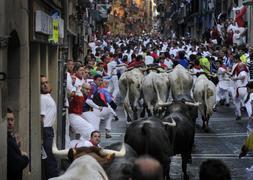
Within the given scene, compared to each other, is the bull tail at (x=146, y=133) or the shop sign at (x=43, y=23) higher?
the shop sign at (x=43, y=23)

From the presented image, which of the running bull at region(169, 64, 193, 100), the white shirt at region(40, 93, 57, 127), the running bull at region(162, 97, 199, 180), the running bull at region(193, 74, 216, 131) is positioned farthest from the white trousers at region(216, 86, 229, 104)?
the white shirt at region(40, 93, 57, 127)

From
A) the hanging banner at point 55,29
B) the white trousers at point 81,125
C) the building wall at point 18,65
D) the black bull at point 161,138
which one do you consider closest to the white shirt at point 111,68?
the hanging banner at point 55,29

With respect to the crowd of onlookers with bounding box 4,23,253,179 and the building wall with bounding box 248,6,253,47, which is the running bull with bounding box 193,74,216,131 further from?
the building wall with bounding box 248,6,253,47

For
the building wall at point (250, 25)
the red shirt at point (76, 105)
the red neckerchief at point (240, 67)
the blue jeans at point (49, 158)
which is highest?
the building wall at point (250, 25)

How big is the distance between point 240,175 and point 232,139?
15.2ft

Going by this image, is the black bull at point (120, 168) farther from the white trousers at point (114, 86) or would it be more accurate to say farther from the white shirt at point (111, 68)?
the white shirt at point (111, 68)

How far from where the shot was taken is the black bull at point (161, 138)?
10.9m

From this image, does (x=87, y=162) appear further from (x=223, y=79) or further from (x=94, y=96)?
(x=223, y=79)

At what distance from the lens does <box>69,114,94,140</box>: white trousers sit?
13.4m

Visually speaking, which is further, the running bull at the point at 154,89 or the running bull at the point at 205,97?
the running bull at the point at 154,89

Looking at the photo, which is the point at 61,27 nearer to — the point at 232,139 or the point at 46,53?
the point at 46,53

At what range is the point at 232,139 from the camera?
59.2ft

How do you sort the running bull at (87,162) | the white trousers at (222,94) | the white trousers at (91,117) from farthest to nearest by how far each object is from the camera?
the white trousers at (222,94), the white trousers at (91,117), the running bull at (87,162)

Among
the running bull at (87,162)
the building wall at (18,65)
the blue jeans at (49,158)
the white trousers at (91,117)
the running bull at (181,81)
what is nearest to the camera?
the running bull at (87,162)
